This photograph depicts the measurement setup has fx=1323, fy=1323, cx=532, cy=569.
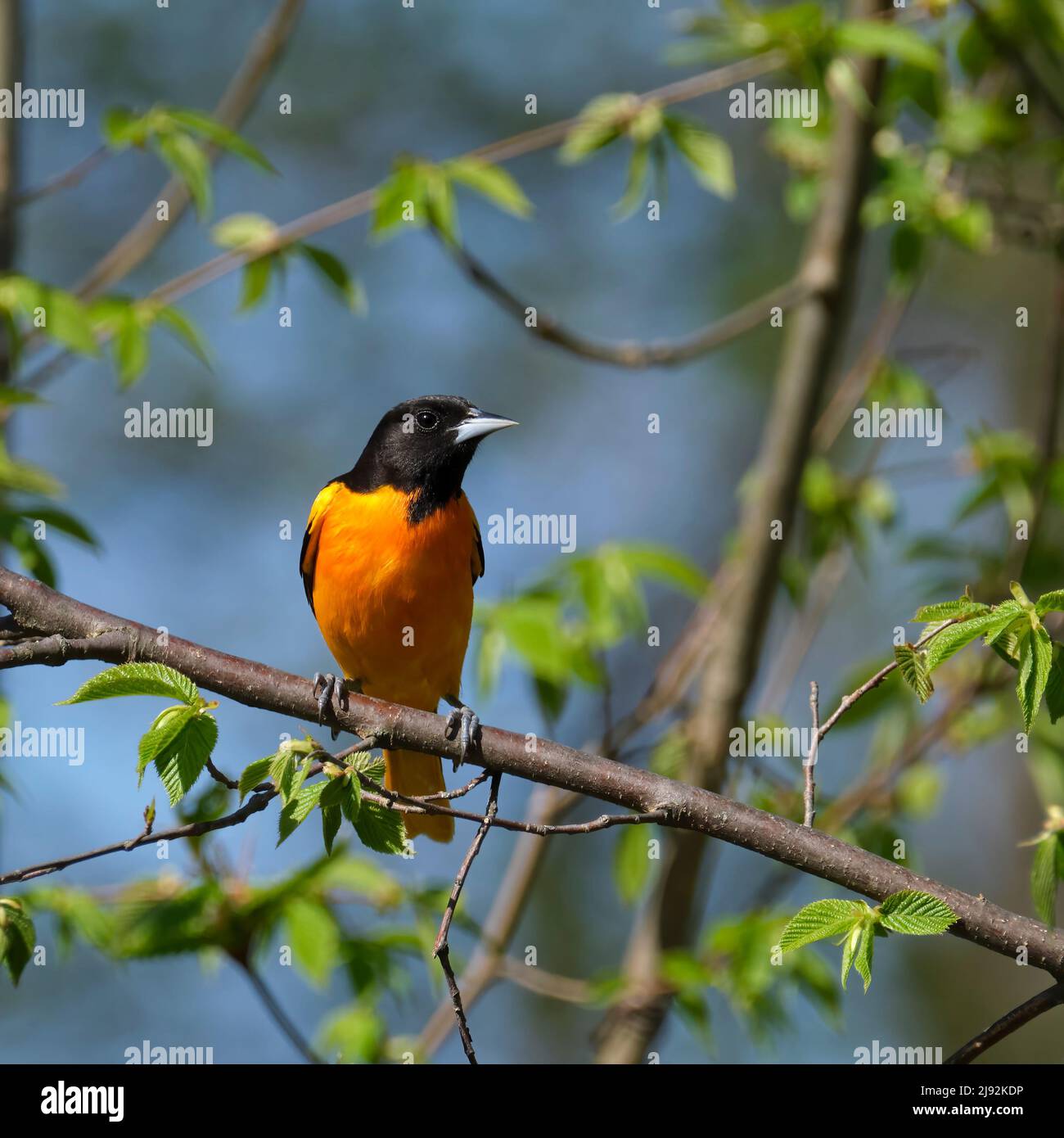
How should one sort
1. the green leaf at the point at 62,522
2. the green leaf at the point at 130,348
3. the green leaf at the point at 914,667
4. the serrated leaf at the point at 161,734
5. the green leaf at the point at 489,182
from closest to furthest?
the serrated leaf at the point at 161,734, the green leaf at the point at 914,667, the green leaf at the point at 62,522, the green leaf at the point at 130,348, the green leaf at the point at 489,182

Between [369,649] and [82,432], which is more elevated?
[82,432]

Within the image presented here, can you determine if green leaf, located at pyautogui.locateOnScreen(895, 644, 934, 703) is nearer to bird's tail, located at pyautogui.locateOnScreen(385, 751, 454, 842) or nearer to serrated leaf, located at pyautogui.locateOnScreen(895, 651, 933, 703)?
serrated leaf, located at pyautogui.locateOnScreen(895, 651, 933, 703)

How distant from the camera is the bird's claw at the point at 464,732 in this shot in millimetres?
3057

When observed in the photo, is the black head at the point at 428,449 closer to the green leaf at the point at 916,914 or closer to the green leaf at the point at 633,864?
the green leaf at the point at 633,864

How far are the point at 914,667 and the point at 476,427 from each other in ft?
9.66

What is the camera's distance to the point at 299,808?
2.55m

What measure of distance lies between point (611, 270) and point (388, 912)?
9798 mm

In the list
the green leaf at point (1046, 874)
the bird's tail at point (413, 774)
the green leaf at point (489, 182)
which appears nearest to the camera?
the green leaf at point (1046, 874)

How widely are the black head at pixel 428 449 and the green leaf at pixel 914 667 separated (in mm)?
2856

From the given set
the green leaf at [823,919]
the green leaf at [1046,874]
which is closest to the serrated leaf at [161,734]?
the green leaf at [823,919]

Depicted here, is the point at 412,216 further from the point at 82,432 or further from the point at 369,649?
the point at 82,432

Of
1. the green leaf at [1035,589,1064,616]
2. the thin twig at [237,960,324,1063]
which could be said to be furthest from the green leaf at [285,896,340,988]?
the green leaf at [1035,589,1064,616]

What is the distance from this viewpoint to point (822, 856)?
2.88 meters
